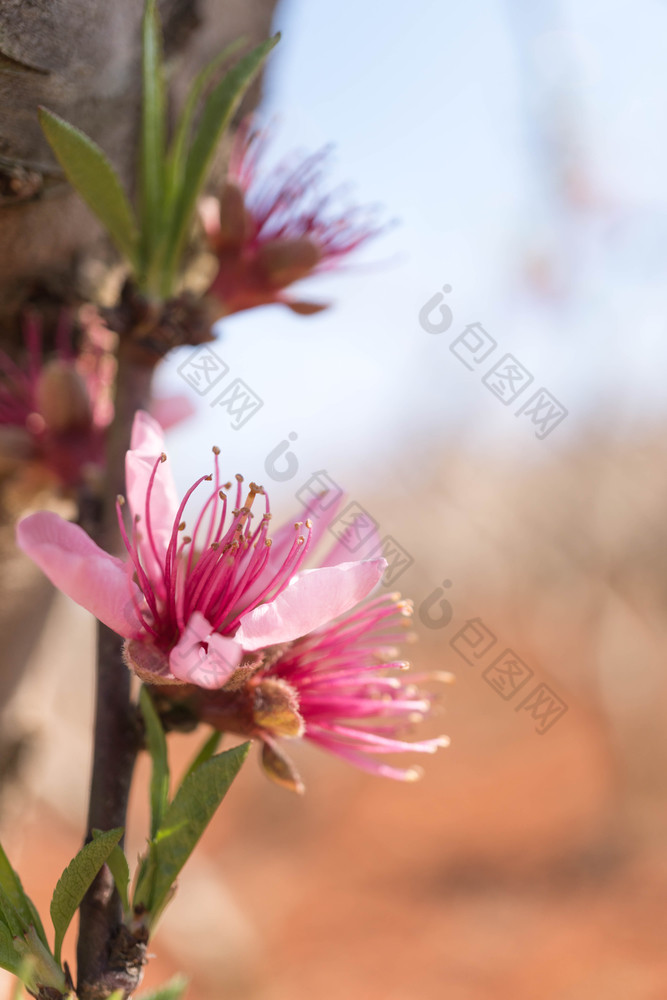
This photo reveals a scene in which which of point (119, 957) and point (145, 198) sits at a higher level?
point (145, 198)

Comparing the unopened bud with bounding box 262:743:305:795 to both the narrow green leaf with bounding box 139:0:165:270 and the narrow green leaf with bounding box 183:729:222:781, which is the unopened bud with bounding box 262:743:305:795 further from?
the narrow green leaf with bounding box 139:0:165:270

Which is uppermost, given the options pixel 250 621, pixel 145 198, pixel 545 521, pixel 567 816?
pixel 145 198

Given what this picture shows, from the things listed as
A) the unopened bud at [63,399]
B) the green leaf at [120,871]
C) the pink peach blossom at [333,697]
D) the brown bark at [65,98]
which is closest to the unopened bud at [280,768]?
the pink peach blossom at [333,697]

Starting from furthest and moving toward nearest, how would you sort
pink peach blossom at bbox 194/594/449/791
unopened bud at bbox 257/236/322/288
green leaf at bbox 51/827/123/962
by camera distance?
unopened bud at bbox 257/236/322/288 → pink peach blossom at bbox 194/594/449/791 → green leaf at bbox 51/827/123/962

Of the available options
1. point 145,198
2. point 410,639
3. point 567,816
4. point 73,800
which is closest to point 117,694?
point 410,639

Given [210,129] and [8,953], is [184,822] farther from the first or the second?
[210,129]

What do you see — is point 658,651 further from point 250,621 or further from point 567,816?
point 250,621

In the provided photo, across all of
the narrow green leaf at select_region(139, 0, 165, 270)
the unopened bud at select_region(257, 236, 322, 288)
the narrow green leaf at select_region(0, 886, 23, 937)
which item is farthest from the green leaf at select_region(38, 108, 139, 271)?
the narrow green leaf at select_region(0, 886, 23, 937)
